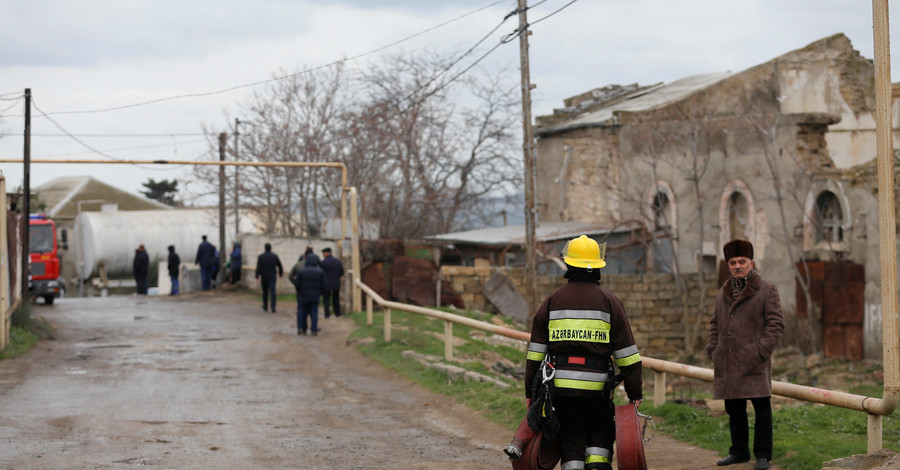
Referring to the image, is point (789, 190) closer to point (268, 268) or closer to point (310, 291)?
point (310, 291)

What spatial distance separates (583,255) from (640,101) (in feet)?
96.2

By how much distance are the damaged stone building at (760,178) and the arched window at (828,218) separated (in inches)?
1.4

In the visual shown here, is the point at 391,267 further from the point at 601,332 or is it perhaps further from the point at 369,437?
the point at 601,332

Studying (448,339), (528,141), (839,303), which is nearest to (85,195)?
(528,141)

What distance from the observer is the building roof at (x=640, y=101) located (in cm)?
3077

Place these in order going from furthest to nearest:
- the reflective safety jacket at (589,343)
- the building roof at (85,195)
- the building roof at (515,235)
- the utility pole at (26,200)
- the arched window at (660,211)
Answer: the building roof at (85,195)
the arched window at (660,211)
the building roof at (515,235)
the utility pole at (26,200)
the reflective safety jacket at (589,343)

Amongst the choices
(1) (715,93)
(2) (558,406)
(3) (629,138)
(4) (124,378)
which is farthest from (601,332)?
(1) (715,93)

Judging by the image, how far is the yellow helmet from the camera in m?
5.74

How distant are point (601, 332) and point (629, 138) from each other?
2359cm

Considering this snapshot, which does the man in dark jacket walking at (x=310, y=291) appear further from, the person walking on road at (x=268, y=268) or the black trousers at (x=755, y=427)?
the black trousers at (x=755, y=427)

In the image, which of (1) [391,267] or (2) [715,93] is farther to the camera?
(2) [715,93]

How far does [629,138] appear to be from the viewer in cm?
2855

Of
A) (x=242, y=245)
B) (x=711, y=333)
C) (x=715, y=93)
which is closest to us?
(x=711, y=333)

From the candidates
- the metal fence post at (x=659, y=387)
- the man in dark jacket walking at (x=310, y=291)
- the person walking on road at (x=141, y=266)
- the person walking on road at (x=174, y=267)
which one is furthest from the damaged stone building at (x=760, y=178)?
the person walking on road at (x=141, y=266)
